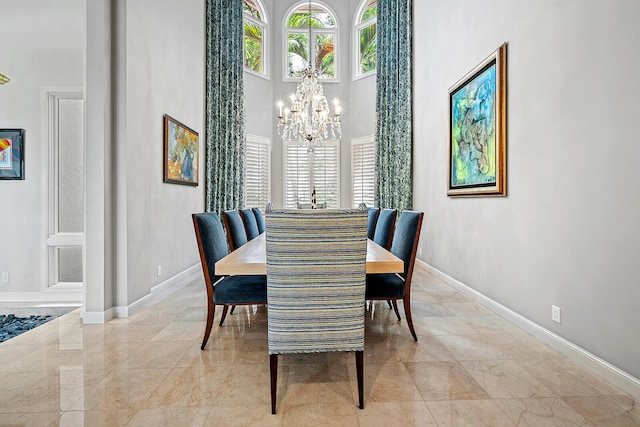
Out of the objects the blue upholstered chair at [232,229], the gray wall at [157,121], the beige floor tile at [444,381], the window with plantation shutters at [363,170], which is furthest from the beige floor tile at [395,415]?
the window with plantation shutters at [363,170]

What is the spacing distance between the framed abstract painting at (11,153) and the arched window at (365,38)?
222 inches

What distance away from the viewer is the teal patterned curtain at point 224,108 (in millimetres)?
5566

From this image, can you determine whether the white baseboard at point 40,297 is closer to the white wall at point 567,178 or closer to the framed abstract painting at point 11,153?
the framed abstract painting at point 11,153

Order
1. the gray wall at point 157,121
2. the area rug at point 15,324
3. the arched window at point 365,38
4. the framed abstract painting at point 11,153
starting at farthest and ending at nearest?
the arched window at point 365,38
the framed abstract painting at point 11,153
the area rug at point 15,324
the gray wall at point 157,121

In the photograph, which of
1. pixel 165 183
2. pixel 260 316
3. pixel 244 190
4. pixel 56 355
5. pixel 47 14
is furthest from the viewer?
pixel 244 190

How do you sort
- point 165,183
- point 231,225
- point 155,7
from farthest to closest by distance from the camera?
1. point 165,183
2. point 155,7
3. point 231,225

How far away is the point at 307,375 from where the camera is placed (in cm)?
205

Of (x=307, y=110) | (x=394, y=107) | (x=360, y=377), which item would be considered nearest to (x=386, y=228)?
(x=360, y=377)

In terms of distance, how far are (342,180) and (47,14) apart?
520cm

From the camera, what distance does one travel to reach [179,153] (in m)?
4.41

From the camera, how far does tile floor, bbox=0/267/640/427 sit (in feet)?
5.41

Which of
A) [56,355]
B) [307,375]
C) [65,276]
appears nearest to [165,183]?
[65,276]

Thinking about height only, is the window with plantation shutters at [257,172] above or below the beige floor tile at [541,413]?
above

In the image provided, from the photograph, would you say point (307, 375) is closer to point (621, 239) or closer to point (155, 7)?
point (621, 239)
